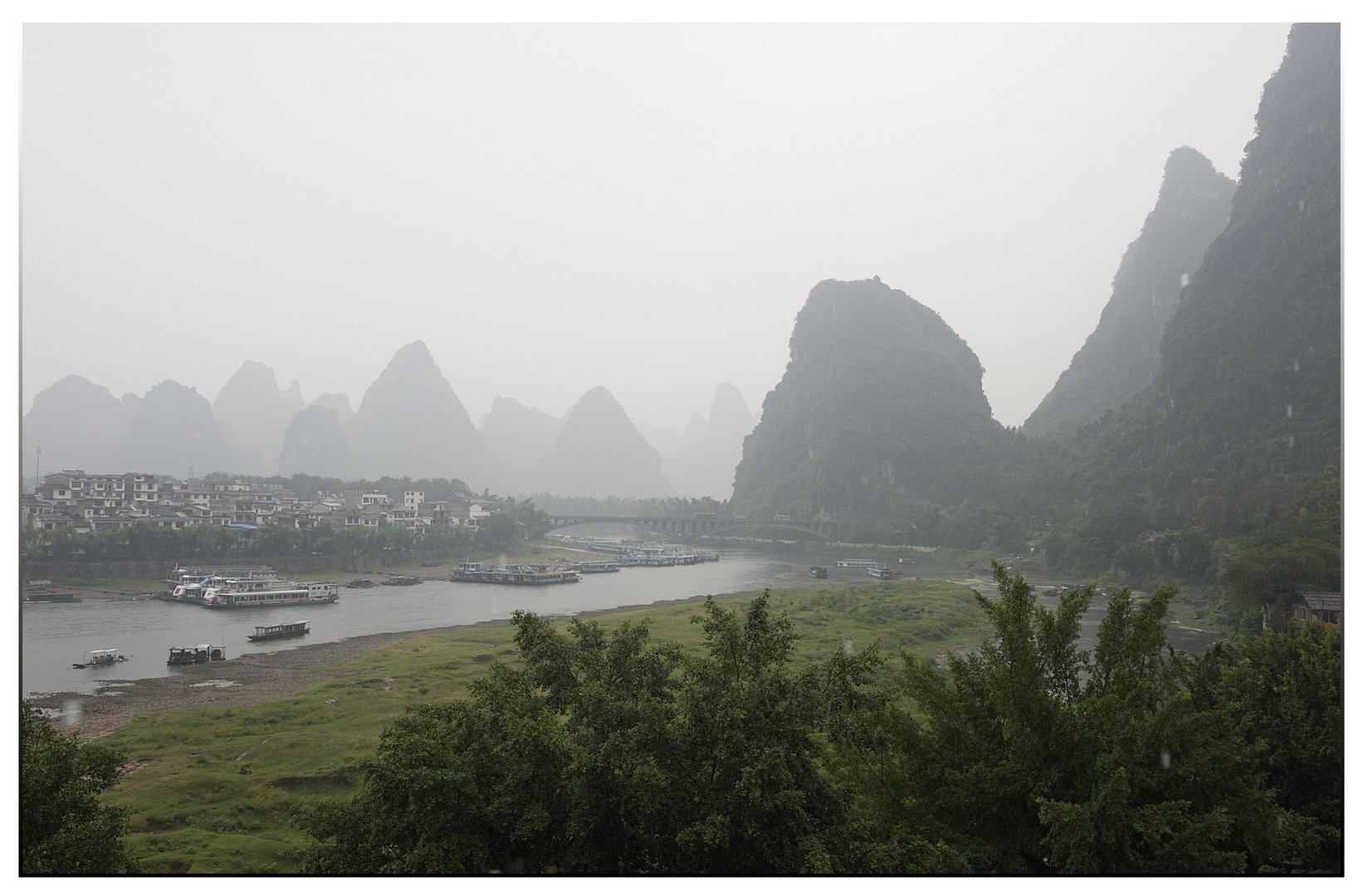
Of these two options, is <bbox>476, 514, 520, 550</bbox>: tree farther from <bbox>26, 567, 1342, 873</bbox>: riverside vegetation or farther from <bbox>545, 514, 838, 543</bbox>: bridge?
<bbox>26, 567, 1342, 873</bbox>: riverside vegetation

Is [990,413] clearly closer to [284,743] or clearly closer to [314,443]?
[314,443]

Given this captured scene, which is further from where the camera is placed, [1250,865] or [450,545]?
[450,545]

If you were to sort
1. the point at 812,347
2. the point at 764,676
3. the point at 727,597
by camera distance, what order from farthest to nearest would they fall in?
the point at 812,347 < the point at 727,597 < the point at 764,676

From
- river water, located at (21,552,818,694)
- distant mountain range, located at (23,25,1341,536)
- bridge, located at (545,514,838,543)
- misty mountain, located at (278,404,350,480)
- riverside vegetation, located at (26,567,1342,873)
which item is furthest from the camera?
misty mountain, located at (278,404,350,480)

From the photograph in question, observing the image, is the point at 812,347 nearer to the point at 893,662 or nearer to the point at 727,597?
the point at 727,597

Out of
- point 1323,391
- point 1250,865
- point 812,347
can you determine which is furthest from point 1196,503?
point 812,347

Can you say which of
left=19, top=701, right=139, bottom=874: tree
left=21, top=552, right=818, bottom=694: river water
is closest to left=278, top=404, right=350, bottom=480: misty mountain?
left=21, top=552, right=818, bottom=694: river water
